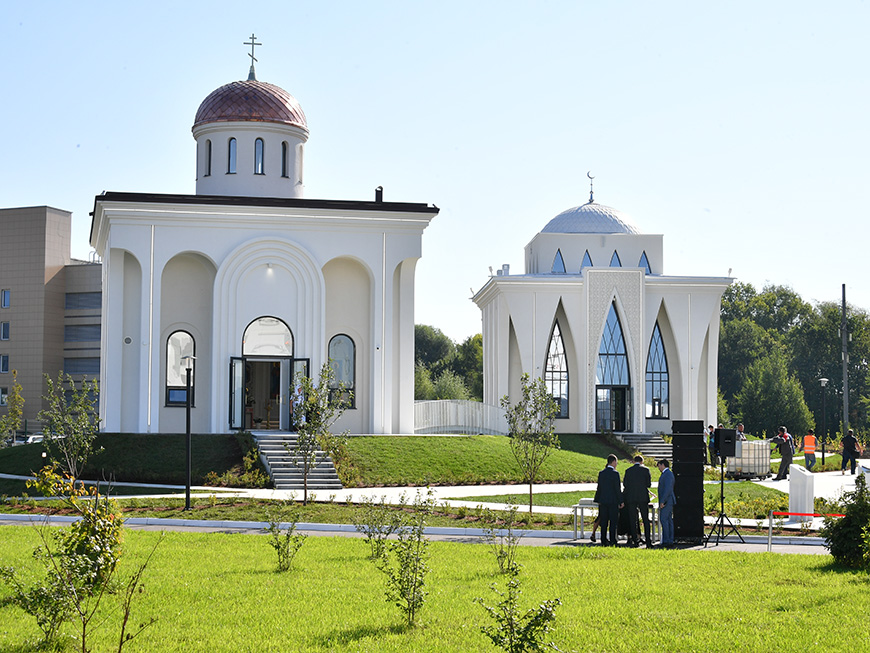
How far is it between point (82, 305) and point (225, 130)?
44101 mm

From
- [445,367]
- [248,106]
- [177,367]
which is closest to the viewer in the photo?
[177,367]

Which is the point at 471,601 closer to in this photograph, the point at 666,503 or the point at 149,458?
→ the point at 666,503

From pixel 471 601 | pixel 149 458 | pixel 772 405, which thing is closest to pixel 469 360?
pixel 772 405

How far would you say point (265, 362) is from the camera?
106ft

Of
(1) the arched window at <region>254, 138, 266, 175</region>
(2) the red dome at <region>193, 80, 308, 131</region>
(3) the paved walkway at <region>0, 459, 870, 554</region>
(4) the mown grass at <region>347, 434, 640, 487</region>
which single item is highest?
(2) the red dome at <region>193, 80, 308, 131</region>

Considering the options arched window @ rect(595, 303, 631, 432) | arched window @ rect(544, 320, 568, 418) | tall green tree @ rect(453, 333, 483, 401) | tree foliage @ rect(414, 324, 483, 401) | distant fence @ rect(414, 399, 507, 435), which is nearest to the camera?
distant fence @ rect(414, 399, 507, 435)

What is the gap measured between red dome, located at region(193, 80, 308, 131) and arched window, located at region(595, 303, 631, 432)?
15457mm

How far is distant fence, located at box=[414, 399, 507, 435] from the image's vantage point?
121ft

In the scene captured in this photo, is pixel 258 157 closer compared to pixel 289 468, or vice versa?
pixel 289 468

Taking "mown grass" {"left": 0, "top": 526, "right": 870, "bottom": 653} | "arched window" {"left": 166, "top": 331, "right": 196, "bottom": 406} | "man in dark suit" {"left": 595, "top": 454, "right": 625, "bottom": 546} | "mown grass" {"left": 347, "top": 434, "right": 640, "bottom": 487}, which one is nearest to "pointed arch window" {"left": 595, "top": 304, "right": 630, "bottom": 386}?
"mown grass" {"left": 347, "top": 434, "right": 640, "bottom": 487}

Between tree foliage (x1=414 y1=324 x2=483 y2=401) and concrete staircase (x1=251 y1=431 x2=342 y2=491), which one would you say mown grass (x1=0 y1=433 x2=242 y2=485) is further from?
tree foliage (x1=414 y1=324 x2=483 y2=401)

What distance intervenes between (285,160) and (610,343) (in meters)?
15.8

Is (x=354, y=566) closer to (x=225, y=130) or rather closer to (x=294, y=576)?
(x=294, y=576)

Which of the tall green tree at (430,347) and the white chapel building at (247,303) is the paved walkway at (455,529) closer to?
the white chapel building at (247,303)
